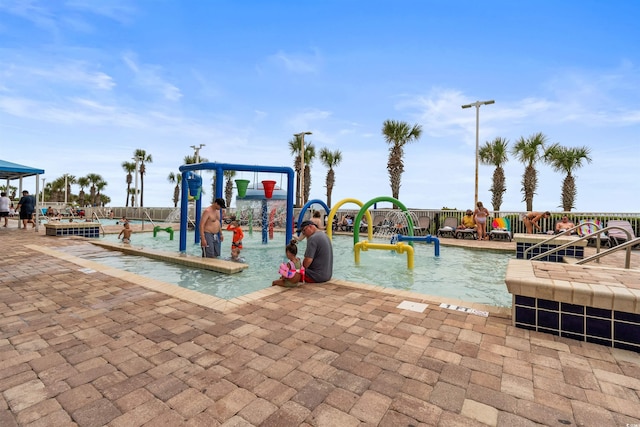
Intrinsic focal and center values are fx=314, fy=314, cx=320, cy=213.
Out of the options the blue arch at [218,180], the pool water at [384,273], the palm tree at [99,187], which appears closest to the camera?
the pool water at [384,273]

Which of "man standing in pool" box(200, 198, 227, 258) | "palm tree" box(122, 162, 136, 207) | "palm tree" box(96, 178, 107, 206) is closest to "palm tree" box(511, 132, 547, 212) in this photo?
"man standing in pool" box(200, 198, 227, 258)

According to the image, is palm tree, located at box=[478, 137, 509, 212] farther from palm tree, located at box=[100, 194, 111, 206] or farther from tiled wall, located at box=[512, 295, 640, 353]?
palm tree, located at box=[100, 194, 111, 206]

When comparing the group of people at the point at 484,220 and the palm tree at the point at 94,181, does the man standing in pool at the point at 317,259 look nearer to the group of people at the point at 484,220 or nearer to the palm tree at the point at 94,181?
the group of people at the point at 484,220

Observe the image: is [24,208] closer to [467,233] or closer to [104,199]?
[467,233]

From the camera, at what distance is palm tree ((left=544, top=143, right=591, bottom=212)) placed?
82.0 feet

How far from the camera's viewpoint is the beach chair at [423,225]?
17016 millimetres

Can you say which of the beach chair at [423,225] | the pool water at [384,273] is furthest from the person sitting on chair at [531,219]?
the beach chair at [423,225]

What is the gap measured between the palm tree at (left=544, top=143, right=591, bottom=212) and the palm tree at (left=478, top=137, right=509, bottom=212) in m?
3.18

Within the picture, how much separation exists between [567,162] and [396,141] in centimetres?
1360

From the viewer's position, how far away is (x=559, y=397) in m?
2.16

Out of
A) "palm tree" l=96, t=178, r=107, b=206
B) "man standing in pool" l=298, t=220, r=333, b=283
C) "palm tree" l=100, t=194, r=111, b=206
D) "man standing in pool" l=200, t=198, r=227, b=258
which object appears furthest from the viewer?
"palm tree" l=100, t=194, r=111, b=206

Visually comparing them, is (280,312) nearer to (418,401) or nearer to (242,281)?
(418,401)

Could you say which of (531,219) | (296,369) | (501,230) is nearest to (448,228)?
(501,230)

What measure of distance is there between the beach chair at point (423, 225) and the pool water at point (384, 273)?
235 inches
